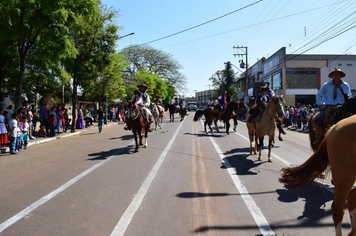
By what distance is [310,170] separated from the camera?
4.10m

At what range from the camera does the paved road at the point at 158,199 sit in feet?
13.1

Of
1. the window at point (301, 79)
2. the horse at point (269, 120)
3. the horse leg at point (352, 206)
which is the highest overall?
the window at point (301, 79)

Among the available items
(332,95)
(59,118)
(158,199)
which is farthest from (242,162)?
(59,118)

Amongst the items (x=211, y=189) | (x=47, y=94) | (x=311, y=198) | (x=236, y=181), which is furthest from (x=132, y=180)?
(x=47, y=94)

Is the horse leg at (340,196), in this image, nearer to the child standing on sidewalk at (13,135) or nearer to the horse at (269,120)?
the horse at (269,120)

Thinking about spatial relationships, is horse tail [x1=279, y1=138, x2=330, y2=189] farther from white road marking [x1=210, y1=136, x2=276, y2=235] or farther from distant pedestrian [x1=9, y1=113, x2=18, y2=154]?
distant pedestrian [x1=9, y1=113, x2=18, y2=154]

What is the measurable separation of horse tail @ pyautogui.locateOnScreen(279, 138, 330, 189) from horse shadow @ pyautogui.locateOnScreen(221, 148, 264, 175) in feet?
9.35

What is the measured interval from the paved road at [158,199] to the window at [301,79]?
1295 inches

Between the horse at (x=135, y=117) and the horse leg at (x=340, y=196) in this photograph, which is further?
the horse at (x=135, y=117)

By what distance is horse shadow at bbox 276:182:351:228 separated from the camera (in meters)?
4.20

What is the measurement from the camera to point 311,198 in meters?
5.22

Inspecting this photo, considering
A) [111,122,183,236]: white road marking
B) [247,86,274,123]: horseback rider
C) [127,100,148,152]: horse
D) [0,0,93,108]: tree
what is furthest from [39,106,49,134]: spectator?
[247,86,274,123]: horseback rider

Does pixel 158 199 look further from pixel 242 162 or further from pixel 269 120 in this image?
pixel 269 120

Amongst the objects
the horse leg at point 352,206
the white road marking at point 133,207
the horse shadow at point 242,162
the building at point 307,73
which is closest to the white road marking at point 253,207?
the horse shadow at point 242,162
